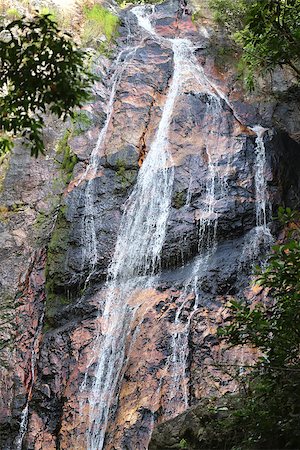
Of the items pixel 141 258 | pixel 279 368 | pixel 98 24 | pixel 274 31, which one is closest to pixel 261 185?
pixel 141 258

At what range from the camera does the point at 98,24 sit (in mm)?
16375

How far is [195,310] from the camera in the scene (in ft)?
29.6

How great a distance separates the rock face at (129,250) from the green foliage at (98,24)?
1.65 m

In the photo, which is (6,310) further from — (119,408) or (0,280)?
(119,408)

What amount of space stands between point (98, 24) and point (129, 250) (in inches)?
364

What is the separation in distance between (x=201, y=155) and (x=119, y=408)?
239 inches

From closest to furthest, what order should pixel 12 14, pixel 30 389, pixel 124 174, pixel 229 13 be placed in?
pixel 30 389 < pixel 124 174 < pixel 229 13 < pixel 12 14

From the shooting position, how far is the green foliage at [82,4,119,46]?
1598 cm

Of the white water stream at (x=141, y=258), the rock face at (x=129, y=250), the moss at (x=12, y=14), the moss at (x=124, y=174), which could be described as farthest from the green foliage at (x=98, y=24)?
the moss at (x=124, y=174)

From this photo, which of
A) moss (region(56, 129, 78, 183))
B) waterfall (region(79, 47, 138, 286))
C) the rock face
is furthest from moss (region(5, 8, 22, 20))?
moss (region(56, 129, 78, 183))

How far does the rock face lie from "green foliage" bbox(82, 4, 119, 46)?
1.65 metres

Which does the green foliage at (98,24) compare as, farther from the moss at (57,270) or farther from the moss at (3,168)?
the moss at (57,270)

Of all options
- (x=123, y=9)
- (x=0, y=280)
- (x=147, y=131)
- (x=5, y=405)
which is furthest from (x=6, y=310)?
(x=123, y=9)

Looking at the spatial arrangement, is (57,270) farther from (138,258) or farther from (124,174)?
(124,174)
